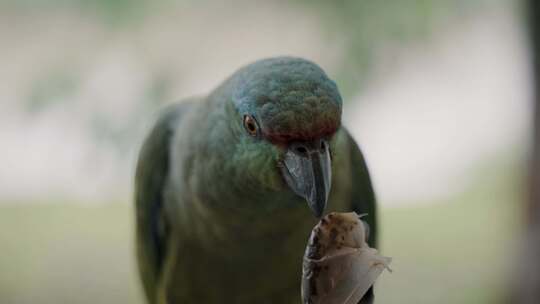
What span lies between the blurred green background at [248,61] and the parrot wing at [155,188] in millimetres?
1331

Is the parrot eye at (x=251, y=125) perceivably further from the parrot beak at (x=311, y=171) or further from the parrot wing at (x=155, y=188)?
the parrot wing at (x=155, y=188)

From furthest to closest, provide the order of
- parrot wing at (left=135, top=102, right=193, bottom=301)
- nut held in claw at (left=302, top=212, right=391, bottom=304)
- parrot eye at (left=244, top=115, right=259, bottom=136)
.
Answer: parrot wing at (left=135, top=102, right=193, bottom=301) → parrot eye at (left=244, top=115, right=259, bottom=136) → nut held in claw at (left=302, top=212, right=391, bottom=304)

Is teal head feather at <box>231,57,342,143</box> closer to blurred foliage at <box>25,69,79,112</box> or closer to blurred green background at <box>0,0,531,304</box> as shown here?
blurred green background at <box>0,0,531,304</box>

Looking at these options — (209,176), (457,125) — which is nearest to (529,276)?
(457,125)

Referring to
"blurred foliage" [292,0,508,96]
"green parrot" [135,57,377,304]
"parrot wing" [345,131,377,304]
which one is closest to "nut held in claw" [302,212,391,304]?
"green parrot" [135,57,377,304]

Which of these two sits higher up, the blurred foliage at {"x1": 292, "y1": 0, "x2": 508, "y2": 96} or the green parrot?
the blurred foliage at {"x1": 292, "y1": 0, "x2": 508, "y2": 96}

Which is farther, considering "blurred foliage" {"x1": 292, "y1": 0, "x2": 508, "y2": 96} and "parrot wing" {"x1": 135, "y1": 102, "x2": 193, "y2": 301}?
"blurred foliage" {"x1": 292, "y1": 0, "x2": 508, "y2": 96}

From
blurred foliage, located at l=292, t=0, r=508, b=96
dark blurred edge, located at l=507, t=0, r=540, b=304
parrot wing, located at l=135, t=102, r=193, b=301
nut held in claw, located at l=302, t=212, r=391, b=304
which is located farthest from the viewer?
dark blurred edge, located at l=507, t=0, r=540, b=304

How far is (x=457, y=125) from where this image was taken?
212 inches

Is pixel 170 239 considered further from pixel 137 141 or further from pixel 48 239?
pixel 48 239

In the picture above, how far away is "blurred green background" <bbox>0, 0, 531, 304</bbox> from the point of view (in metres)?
4.24

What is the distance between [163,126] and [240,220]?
710mm

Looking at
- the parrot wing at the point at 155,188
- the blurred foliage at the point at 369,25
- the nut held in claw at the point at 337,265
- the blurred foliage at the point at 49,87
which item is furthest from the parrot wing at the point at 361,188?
the blurred foliage at the point at 49,87

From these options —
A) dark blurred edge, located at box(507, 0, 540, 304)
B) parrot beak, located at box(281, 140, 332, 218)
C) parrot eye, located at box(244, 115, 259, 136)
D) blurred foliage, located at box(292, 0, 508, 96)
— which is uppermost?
blurred foliage, located at box(292, 0, 508, 96)
